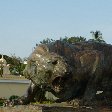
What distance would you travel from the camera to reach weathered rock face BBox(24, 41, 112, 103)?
8188mm

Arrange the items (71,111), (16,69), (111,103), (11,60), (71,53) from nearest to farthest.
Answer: (71,111) < (71,53) < (111,103) < (16,69) < (11,60)

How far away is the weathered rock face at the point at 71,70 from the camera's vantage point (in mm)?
8188

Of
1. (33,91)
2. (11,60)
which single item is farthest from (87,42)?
(11,60)

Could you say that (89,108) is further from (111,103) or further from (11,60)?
(11,60)

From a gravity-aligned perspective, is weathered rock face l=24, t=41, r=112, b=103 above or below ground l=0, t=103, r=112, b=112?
above

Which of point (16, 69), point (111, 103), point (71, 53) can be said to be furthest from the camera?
point (16, 69)

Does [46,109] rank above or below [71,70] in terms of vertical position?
below

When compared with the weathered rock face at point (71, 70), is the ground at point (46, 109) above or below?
below

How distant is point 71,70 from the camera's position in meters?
8.34

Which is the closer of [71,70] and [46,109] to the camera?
[46,109]

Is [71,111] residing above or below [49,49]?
below

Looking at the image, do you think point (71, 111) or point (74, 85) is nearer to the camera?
point (71, 111)

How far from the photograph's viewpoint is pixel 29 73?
8.38 meters

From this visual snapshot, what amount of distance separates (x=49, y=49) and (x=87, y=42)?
5.22 feet
